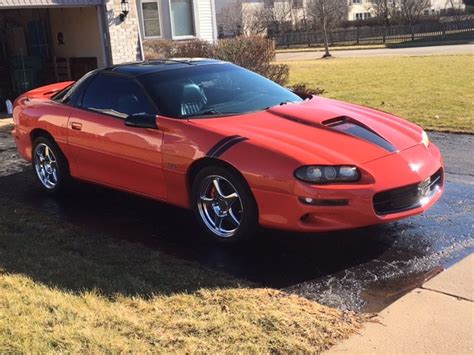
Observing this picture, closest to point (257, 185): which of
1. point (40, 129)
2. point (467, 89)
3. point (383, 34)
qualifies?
point (40, 129)

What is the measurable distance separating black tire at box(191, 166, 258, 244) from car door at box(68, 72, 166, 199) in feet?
1.41

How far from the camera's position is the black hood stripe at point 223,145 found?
4.61 metres

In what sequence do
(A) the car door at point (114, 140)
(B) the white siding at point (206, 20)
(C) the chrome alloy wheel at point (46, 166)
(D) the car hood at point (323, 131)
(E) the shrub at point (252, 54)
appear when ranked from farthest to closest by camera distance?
(B) the white siding at point (206, 20) → (E) the shrub at point (252, 54) → (C) the chrome alloy wheel at point (46, 166) → (A) the car door at point (114, 140) → (D) the car hood at point (323, 131)

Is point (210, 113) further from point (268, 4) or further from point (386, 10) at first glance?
point (268, 4)

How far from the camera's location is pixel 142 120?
5.13 metres

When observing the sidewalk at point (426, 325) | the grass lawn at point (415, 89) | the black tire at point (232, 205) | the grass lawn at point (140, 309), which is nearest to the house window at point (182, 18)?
the grass lawn at point (415, 89)

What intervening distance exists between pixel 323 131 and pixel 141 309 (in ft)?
6.92

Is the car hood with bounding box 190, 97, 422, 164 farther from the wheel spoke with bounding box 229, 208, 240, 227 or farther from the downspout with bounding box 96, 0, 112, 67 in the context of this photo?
the downspout with bounding box 96, 0, 112, 67

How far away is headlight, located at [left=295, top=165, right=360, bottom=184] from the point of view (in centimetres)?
429

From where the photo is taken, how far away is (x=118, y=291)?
12.9ft

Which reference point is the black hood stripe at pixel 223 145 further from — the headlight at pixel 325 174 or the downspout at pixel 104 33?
the downspout at pixel 104 33

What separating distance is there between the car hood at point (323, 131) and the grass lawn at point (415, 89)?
4.41m

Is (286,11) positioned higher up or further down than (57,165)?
higher up

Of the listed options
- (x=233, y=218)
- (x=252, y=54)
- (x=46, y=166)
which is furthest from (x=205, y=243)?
(x=252, y=54)
